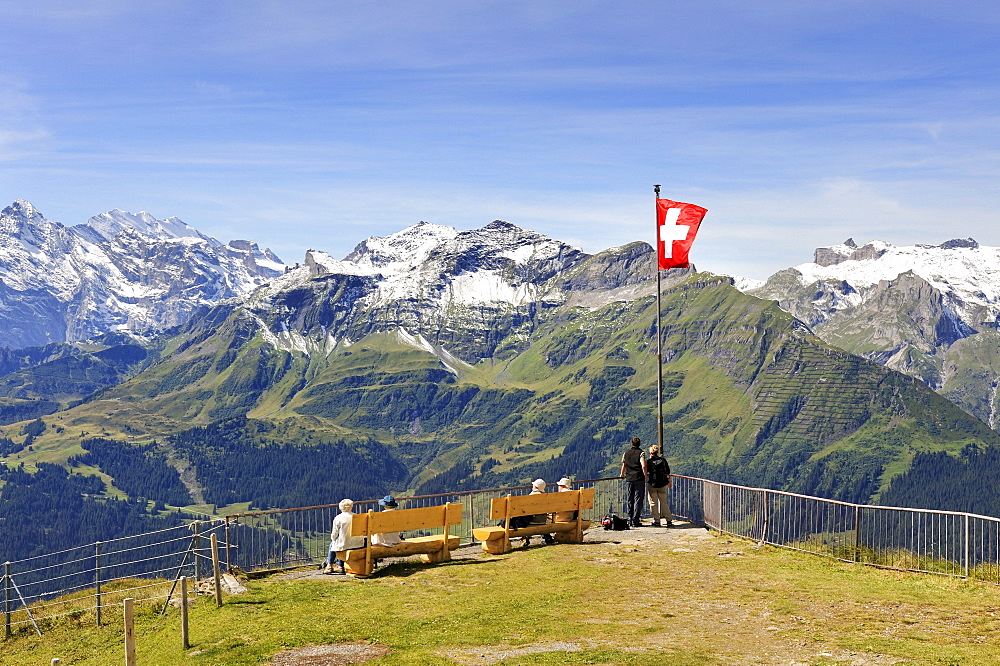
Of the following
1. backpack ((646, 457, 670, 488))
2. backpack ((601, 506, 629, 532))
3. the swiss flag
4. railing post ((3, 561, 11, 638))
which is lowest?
railing post ((3, 561, 11, 638))

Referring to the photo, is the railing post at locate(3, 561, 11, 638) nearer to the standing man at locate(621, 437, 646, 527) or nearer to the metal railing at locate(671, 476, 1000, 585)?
the standing man at locate(621, 437, 646, 527)

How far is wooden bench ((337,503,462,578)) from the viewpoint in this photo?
26.9 m

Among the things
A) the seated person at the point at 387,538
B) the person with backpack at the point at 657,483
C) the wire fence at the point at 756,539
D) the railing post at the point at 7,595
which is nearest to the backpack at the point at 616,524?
the person with backpack at the point at 657,483

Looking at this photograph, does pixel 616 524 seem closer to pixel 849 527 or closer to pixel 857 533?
pixel 849 527

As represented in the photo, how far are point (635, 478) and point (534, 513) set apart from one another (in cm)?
498

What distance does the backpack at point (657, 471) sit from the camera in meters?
33.2

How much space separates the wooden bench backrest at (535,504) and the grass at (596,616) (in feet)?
4.46

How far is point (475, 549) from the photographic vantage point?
1245 inches

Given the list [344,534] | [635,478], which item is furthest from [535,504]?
[344,534]

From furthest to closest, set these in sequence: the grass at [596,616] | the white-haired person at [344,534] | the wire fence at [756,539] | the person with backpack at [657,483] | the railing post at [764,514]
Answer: the person with backpack at [657,483], the railing post at [764,514], the white-haired person at [344,534], the wire fence at [756,539], the grass at [596,616]

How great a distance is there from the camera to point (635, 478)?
3397 cm

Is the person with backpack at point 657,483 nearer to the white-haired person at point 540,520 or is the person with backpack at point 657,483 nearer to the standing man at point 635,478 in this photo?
the standing man at point 635,478

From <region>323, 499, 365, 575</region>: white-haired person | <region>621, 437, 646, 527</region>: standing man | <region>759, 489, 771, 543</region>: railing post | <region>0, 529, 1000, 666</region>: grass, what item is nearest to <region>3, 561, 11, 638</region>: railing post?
<region>0, 529, 1000, 666</region>: grass

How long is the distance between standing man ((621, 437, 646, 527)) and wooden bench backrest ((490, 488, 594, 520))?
262cm
